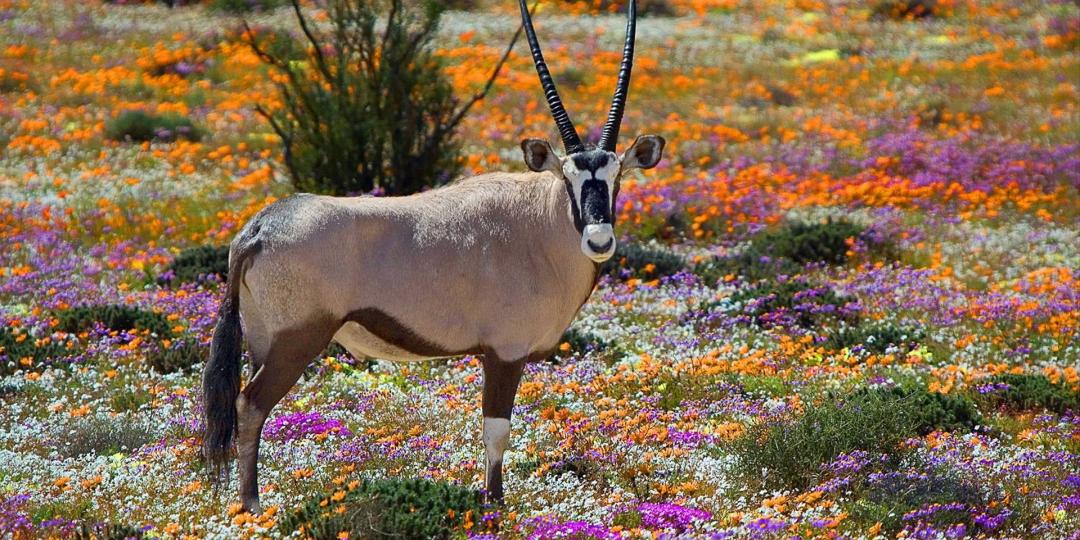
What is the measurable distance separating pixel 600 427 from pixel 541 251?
2032mm

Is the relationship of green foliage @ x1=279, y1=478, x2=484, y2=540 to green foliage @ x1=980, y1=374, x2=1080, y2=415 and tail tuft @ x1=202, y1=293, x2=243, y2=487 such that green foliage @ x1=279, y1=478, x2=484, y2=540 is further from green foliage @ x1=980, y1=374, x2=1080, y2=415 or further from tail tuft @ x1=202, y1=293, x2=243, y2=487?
green foliage @ x1=980, y1=374, x2=1080, y2=415

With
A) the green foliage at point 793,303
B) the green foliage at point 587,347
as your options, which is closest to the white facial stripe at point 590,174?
the green foliage at point 587,347

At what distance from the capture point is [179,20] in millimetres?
39125

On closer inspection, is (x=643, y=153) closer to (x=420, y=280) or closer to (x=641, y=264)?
(x=420, y=280)

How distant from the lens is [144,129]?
24.5 meters

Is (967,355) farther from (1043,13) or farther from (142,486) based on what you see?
(1043,13)

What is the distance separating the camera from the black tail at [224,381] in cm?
812

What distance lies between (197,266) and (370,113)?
189 inches

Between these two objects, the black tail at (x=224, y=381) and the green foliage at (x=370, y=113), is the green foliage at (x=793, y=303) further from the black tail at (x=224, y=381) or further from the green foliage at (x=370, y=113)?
the black tail at (x=224, y=381)

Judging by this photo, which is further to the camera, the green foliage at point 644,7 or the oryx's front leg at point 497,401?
the green foliage at point 644,7

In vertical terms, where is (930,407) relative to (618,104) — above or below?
below

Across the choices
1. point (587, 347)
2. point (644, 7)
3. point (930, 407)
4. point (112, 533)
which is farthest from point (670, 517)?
point (644, 7)

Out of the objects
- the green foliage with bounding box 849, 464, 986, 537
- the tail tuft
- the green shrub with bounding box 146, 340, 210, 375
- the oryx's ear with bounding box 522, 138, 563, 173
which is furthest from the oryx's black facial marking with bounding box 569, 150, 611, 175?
the green shrub with bounding box 146, 340, 210, 375

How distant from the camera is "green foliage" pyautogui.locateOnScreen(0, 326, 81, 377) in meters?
11.9
